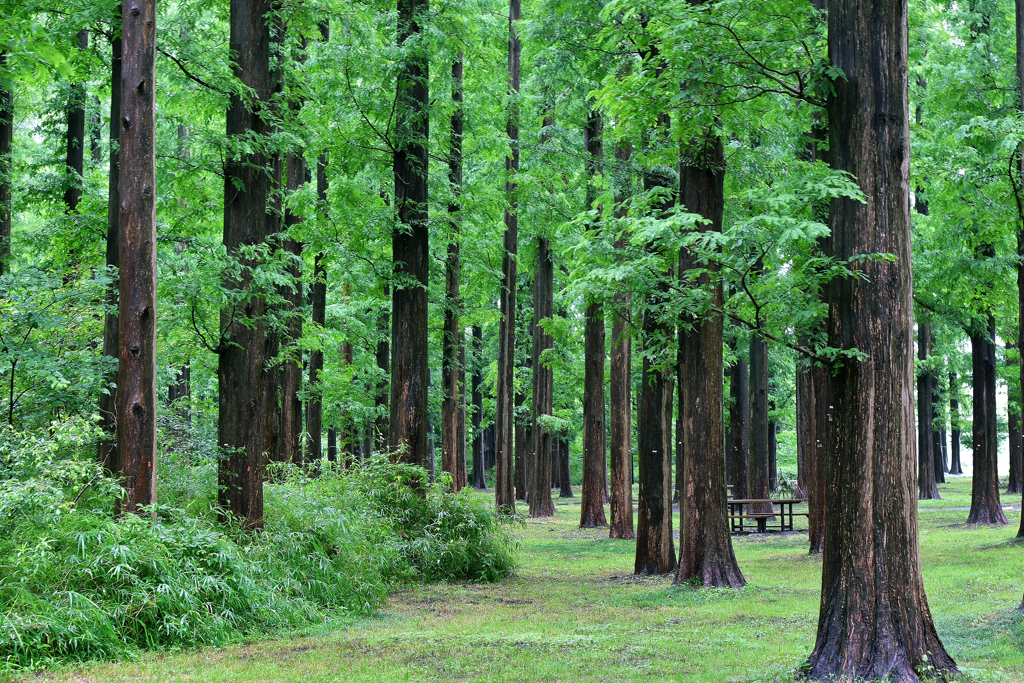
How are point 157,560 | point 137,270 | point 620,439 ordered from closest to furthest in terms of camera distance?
point 157,560, point 137,270, point 620,439

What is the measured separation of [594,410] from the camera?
22547 millimetres

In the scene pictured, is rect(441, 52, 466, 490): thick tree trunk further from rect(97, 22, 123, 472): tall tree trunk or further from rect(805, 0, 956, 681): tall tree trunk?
rect(805, 0, 956, 681): tall tree trunk

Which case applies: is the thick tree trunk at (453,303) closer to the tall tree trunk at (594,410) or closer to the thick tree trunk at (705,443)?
the tall tree trunk at (594,410)

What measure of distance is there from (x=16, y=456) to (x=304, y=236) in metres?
7.92

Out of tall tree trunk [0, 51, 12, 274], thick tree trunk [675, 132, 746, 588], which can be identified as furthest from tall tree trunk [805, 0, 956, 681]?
tall tree trunk [0, 51, 12, 274]

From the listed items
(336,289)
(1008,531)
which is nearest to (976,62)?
(1008,531)

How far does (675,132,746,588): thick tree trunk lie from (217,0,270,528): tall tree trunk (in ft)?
20.0

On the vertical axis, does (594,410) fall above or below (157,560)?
above

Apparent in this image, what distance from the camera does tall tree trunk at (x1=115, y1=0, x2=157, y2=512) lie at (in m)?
9.14

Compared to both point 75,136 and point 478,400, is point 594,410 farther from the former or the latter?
point 478,400

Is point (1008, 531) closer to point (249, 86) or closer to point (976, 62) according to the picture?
point (976, 62)

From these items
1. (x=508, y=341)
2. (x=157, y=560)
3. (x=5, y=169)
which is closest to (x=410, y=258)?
(x=5, y=169)

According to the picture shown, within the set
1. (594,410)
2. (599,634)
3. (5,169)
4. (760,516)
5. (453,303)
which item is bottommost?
(760,516)

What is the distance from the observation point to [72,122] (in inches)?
647
